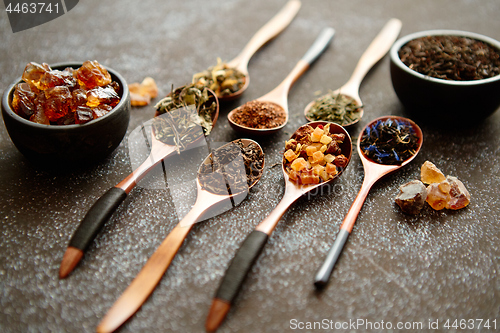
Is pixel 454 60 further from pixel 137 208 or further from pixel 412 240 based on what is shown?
pixel 137 208

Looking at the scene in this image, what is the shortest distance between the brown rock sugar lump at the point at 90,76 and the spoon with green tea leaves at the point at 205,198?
1.10 feet

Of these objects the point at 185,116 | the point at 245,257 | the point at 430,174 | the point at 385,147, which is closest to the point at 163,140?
the point at 185,116

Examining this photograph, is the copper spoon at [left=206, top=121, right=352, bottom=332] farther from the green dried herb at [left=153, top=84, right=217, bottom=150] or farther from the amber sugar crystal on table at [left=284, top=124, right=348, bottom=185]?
the green dried herb at [left=153, top=84, right=217, bottom=150]

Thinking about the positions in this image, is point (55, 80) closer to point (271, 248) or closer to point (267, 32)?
point (271, 248)

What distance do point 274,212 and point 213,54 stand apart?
88 centimetres

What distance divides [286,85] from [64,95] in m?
0.69

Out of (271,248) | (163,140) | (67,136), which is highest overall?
(67,136)

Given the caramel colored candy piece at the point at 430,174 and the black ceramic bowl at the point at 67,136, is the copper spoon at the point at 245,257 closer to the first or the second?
the caramel colored candy piece at the point at 430,174

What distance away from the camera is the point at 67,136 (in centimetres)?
83

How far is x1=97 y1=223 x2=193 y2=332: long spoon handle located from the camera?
0.68m

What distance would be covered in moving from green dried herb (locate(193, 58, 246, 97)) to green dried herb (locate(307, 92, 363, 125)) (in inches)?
10.7

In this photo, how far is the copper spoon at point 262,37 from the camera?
1299mm

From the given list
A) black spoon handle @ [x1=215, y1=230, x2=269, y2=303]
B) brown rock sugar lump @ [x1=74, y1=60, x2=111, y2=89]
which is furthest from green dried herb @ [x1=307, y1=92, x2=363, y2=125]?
brown rock sugar lump @ [x1=74, y1=60, x2=111, y2=89]

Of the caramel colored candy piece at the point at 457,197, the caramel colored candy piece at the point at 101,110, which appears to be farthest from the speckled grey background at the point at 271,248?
the caramel colored candy piece at the point at 101,110
